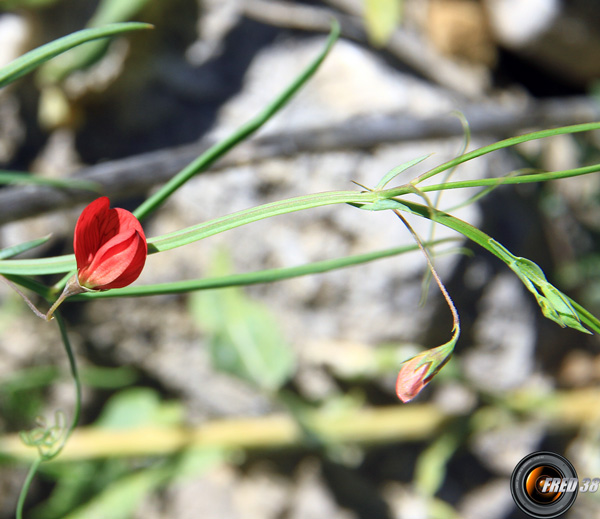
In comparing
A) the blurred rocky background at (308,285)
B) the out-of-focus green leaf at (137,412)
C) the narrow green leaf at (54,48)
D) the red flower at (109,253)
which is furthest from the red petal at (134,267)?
the out-of-focus green leaf at (137,412)

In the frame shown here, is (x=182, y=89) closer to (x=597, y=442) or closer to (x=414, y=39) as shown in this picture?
(x=414, y=39)

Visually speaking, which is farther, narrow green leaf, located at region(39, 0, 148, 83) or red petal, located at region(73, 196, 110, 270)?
narrow green leaf, located at region(39, 0, 148, 83)

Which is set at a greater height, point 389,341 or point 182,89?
point 182,89

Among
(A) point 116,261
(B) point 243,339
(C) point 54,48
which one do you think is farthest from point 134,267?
(B) point 243,339

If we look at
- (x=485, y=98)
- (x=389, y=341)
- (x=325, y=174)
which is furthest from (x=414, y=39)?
(x=389, y=341)

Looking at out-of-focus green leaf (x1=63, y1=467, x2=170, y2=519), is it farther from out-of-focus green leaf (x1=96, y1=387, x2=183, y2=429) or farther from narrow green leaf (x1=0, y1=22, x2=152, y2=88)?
narrow green leaf (x1=0, y1=22, x2=152, y2=88)

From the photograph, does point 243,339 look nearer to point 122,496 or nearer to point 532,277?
point 122,496

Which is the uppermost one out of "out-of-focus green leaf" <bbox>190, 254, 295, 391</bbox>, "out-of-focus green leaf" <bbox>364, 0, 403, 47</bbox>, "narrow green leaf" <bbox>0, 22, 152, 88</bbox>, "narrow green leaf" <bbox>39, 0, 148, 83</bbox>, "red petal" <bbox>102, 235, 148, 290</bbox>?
"narrow green leaf" <bbox>0, 22, 152, 88</bbox>

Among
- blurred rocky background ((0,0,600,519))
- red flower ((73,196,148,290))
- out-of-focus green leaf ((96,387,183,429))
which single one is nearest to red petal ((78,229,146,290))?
red flower ((73,196,148,290))
